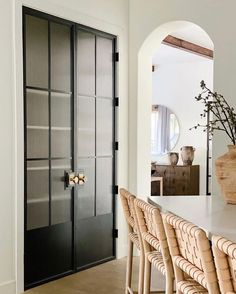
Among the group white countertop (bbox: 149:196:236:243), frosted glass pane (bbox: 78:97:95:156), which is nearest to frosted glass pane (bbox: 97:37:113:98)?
frosted glass pane (bbox: 78:97:95:156)

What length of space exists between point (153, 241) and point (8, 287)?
1.84m

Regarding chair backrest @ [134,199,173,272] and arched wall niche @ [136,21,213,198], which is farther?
arched wall niche @ [136,21,213,198]

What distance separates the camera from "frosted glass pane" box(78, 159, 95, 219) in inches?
170

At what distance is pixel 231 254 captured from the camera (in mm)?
1278

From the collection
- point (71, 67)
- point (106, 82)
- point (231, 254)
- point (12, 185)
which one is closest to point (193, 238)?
point (231, 254)

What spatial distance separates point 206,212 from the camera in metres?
2.23

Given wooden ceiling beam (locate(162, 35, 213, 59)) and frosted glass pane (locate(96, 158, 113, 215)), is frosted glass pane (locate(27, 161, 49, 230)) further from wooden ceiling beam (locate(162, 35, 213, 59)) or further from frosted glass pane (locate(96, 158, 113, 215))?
wooden ceiling beam (locate(162, 35, 213, 59))

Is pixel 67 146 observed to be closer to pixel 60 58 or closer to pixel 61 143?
pixel 61 143

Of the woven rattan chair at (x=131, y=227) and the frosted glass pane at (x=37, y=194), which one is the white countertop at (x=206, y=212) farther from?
the frosted glass pane at (x=37, y=194)

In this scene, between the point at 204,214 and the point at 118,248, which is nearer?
the point at 204,214

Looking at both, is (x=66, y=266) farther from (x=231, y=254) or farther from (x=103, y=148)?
(x=231, y=254)

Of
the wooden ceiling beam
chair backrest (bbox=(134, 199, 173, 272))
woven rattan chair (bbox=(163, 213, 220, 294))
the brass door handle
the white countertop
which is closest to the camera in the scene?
woven rattan chair (bbox=(163, 213, 220, 294))

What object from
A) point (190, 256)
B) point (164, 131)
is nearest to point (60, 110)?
point (190, 256)

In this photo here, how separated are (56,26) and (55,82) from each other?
52 centimetres
